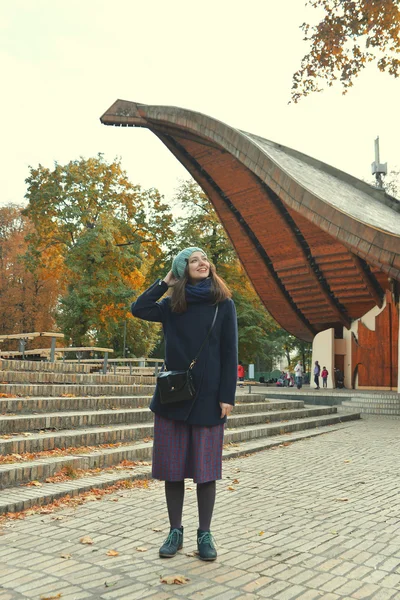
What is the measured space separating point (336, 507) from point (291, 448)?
3830mm

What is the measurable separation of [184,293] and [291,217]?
20.0 m

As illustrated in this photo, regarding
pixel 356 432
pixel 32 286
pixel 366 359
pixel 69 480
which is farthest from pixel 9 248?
pixel 69 480

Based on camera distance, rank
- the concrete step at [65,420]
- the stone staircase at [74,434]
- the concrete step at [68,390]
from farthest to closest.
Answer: the concrete step at [68,390], the concrete step at [65,420], the stone staircase at [74,434]

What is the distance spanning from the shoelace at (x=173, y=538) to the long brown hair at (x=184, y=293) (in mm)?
1336

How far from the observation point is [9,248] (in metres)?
32.2

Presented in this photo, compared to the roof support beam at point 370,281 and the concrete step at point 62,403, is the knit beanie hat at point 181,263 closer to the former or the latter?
the concrete step at point 62,403

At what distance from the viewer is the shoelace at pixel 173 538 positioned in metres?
3.54

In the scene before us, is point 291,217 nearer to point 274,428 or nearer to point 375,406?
point 375,406

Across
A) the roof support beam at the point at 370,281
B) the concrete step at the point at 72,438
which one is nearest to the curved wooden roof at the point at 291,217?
the roof support beam at the point at 370,281

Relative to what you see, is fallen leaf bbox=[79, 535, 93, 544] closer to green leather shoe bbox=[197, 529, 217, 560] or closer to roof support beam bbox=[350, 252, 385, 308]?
green leather shoe bbox=[197, 529, 217, 560]

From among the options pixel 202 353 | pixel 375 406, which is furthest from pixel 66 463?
pixel 375 406

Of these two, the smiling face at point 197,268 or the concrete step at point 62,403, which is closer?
the smiling face at point 197,268

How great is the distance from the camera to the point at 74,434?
6.36 metres

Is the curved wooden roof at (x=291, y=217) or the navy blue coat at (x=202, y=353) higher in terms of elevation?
the curved wooden roof at (x=291, y=217)
